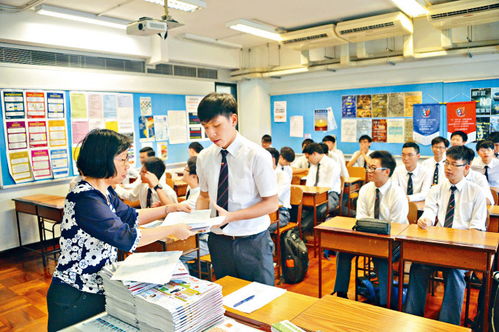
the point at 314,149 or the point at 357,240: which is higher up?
the point at 314,149

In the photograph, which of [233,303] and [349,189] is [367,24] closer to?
[349,189]

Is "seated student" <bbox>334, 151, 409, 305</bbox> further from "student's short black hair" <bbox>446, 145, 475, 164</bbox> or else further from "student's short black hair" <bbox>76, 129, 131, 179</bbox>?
"student's short black hair" <bbox>76, 129, 131, 179</bbox>

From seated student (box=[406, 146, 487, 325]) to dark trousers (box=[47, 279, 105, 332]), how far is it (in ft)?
7.71

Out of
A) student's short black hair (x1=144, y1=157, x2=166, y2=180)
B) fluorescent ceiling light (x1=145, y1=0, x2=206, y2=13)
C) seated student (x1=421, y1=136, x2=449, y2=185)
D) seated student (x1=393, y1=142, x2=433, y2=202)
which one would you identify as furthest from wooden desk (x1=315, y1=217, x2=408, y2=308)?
fluorescent ceiling light (x1=145, y1=0, x2=206, y2=13)

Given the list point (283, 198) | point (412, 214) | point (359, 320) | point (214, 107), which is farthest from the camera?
point (283, 198)

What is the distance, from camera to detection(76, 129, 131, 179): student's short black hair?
1387 mm

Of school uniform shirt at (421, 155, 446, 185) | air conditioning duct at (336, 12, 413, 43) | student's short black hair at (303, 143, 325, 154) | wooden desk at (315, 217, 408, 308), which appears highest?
air conditioning duct at (336, 12, 413, 43)

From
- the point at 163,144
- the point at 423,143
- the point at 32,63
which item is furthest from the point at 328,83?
the point at 32,63

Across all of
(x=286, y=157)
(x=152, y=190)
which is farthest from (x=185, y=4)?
(x=286, y=157)

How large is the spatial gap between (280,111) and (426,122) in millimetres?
3015

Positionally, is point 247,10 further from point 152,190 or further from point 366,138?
point 366,138

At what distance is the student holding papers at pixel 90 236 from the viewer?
4.37ft

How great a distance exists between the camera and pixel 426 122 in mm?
6312

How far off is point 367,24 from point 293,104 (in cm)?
270
